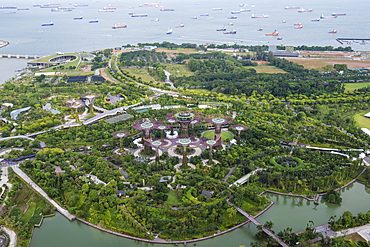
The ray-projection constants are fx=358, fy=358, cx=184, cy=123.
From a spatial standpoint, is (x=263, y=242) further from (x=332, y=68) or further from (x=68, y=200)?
(x=332, y=68)

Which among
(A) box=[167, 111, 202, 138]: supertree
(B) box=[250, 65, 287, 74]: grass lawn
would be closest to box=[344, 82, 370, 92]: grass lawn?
(B) box=[250, 65, 287, 74]: grass lawn

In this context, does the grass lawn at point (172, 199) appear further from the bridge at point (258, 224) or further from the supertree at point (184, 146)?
the supertree at point (184, 146)

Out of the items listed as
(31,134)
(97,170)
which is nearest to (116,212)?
(97,170)

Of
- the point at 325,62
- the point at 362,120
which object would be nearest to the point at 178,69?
the point at 325,62

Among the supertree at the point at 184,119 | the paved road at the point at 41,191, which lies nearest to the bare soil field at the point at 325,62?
the supertree at the point at 184,119

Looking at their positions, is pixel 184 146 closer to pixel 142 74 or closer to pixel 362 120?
pixel 362 120

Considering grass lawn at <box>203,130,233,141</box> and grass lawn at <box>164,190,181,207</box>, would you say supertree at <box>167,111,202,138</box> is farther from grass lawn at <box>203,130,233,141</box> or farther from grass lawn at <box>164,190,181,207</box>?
grass lawn at <box>164,190,181,207</box>

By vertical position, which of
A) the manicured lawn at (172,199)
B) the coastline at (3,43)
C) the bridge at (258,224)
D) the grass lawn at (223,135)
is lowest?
the bridge at (258,224)
